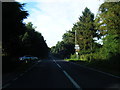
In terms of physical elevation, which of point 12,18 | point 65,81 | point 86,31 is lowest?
point 65,81

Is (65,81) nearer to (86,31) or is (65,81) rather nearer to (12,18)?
(12,18)

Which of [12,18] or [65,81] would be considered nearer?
[65,81]

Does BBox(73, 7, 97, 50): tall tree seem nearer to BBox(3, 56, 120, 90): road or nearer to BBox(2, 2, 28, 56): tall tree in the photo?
BBox(2, 2, 28, 56): tall tree

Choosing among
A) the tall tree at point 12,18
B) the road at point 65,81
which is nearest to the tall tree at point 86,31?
the tall tree at point 12,18

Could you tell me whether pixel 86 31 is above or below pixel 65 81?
above

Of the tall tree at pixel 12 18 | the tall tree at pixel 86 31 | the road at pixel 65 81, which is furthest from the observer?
the tall tree at pixel 86 31

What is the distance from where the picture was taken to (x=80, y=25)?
2707 inches

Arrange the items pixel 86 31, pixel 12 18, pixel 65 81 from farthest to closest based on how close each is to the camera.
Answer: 1. pixel 86 31
2. pixel 12 18
3. pixel 65 81

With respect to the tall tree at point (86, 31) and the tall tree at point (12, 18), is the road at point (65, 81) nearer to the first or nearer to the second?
the tall tree at point (12, 18)

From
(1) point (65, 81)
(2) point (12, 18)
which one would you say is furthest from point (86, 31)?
(1) point (65, 81)

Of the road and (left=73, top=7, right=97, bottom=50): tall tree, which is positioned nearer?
the road

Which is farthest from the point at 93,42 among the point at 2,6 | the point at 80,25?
the point at 2,6

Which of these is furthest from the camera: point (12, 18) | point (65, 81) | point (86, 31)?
point (86, 31)

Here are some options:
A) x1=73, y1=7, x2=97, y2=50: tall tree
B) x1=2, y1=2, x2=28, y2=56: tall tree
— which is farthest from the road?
x1=73, y1=7, x2=97, y2=50: tall tree
